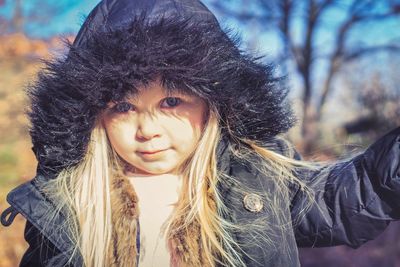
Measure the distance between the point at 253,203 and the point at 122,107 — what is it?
0.41 meters

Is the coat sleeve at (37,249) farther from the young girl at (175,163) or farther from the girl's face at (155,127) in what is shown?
the girl's face at (155,127)

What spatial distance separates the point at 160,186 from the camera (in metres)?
1.36

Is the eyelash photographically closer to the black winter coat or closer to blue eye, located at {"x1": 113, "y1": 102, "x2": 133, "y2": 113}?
blue eye, located at {"x1": 113, "y1": 102, "x2": 133, "y2": 113}

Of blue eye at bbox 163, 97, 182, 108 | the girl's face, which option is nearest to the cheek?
the girl's face

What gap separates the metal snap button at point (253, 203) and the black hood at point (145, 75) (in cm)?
18

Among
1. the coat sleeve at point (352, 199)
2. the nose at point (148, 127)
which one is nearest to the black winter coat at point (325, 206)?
the coat sleeve at point (352, 199)

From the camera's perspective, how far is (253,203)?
1.23 m

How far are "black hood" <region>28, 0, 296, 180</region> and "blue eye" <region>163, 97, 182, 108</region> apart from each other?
4 cm

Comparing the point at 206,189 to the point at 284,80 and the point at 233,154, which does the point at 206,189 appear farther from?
the point at 284,80

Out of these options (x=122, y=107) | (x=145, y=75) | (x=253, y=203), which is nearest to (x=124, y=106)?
(x=122, y=107)

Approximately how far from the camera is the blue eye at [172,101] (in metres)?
1.26

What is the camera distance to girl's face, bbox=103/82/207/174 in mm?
1244

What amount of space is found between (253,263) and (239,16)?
7931mm

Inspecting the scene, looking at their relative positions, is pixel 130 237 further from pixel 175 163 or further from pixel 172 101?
pixel 172 101
